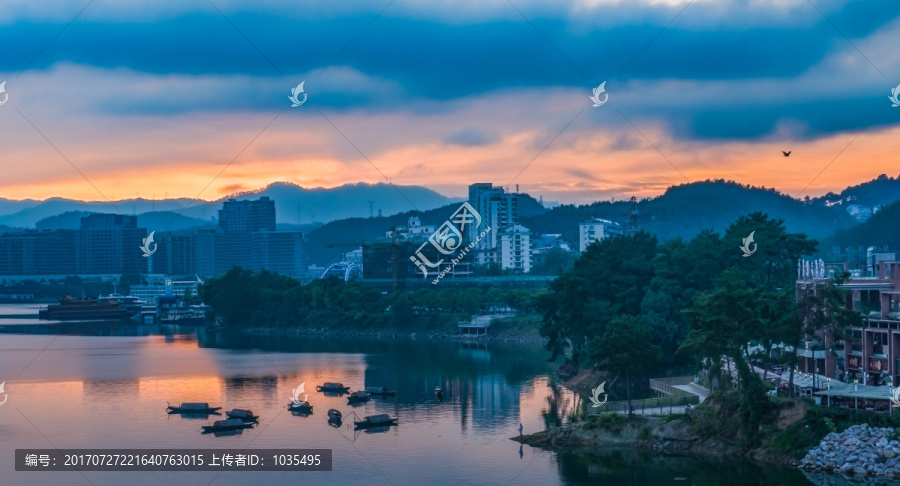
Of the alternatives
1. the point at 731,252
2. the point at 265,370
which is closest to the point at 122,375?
the point at 265,370

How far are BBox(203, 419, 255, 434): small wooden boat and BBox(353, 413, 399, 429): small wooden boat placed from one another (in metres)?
3.05

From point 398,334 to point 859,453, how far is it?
47.2 meters

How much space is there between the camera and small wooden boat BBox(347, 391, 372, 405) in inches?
1398

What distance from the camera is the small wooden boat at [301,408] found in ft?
110

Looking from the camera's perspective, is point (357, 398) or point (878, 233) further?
point (878, 233)

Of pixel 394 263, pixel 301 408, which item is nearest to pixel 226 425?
pixel 301 408

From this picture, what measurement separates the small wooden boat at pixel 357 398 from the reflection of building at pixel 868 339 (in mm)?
13316

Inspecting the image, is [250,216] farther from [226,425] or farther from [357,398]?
[226,425]

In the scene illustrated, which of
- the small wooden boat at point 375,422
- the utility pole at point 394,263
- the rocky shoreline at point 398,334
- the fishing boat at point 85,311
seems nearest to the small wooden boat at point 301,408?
the small wooden boat at point 375,422

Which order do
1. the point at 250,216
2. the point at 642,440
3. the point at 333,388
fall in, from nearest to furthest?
the point at 642,440 → the point at 333,388 → the point at 250,216

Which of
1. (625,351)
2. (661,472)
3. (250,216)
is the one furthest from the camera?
(250,216)

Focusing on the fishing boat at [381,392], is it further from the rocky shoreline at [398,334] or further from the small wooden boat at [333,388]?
the rocky shoreline at [398,334]

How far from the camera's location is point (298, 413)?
3334 cm

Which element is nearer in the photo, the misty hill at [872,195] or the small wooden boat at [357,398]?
the small wooden boat at [357,398]
